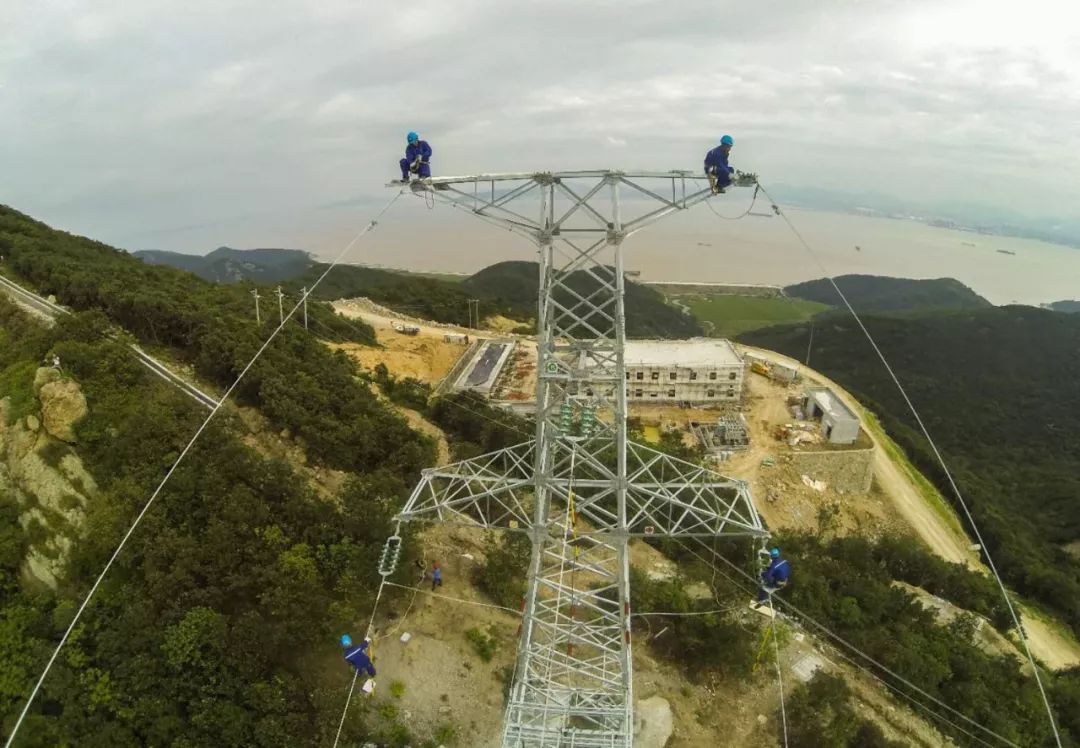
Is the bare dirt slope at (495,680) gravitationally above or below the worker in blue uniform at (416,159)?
below

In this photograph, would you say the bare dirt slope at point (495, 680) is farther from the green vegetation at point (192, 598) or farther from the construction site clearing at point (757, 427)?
the construction site clearing at point (757, 427)

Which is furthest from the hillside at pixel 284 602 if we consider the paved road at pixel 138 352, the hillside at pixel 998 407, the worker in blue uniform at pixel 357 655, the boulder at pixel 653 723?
the hillside at pixel 998 407

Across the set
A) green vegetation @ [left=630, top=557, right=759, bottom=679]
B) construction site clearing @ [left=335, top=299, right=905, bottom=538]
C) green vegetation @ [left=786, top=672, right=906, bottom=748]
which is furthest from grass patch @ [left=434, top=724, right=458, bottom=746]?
construction site clearing @ [left=335, top=299, right=905, bottom=538]

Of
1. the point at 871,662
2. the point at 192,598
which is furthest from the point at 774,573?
the point at 192,598

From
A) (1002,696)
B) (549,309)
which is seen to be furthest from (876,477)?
(549,309)

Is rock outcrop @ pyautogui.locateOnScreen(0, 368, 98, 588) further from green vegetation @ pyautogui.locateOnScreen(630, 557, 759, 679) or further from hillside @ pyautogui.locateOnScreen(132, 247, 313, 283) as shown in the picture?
hillside @ pyautogui.locateOnScreen(132, 247, 313, 283)

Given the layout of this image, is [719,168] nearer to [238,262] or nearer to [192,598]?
[192,598]

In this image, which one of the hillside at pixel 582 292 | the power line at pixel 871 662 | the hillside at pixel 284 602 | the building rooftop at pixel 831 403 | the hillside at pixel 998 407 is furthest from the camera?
the hillside at pixel 582 292
